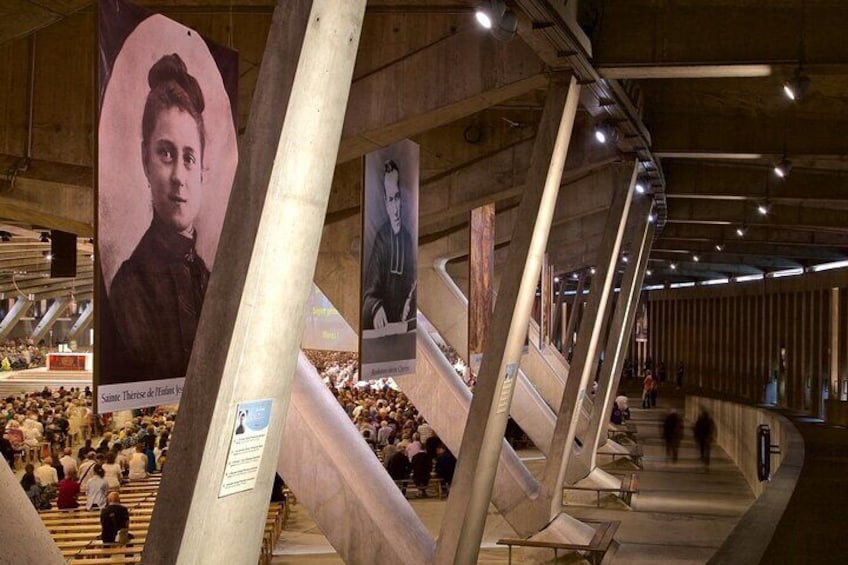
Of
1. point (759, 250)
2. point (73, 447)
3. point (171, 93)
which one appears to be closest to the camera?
point (171, 93)

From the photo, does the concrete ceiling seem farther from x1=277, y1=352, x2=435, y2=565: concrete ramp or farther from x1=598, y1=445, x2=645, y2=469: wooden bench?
x1=598, y1=445, x2=645, y2=469: wooden bench

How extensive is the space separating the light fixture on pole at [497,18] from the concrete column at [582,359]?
342 inches

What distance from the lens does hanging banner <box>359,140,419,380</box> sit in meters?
10.1

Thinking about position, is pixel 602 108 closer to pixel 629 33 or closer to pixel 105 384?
pixel 629 33

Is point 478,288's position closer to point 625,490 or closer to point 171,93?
point 625,490

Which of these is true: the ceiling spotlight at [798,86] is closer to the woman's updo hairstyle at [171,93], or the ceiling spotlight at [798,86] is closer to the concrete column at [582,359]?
the concrete column at [582,359]

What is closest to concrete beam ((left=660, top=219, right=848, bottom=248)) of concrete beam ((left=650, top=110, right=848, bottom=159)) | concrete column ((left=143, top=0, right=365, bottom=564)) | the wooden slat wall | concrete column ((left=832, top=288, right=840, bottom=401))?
the wooden slat wall

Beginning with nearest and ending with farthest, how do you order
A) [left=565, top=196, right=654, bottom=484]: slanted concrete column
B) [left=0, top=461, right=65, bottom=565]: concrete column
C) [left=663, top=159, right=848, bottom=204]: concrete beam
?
[left=0, top=461, right=65, bottom=565]: concrete column < [left=663, top=159, right=848, bottom=204]: concrete beam < [left=565, top=196, right=654, bottom=484]: slanted concrete column

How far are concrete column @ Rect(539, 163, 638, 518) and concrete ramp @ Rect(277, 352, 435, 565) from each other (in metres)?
5.72

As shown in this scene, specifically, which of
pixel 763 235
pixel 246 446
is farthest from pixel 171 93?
pixel 763 235


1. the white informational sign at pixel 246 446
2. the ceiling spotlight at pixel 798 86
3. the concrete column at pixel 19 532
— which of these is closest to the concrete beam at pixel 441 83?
the ceiling spotlight at pixel 798 86

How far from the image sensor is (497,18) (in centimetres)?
920

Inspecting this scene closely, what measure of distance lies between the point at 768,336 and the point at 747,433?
46.4 feet

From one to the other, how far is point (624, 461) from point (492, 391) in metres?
14.9
